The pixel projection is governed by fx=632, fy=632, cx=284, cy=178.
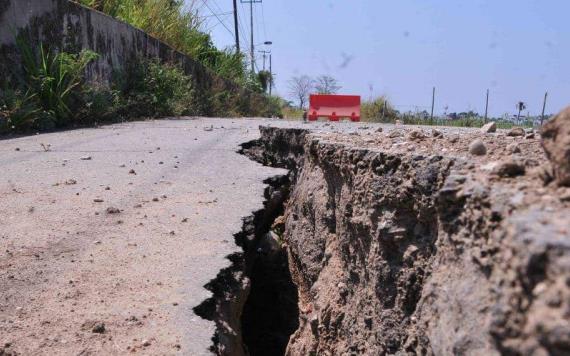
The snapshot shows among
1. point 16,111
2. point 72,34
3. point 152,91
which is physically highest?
point 72,34

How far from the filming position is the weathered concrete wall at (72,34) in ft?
23.1

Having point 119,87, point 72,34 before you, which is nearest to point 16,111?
point 72,34

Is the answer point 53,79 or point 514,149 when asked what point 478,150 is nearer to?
point 514,149

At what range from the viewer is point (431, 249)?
7.16 feet

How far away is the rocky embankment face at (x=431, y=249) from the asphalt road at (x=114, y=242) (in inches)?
23.2

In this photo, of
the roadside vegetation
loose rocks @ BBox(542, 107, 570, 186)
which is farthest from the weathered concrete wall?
loose rocks @ BBox(542, 107, 570, 186)

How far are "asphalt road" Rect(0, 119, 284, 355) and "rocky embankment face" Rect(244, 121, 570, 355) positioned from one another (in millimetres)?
588

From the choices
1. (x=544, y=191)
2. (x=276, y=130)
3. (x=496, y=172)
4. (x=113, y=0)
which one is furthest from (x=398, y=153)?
(x=113, y=0)

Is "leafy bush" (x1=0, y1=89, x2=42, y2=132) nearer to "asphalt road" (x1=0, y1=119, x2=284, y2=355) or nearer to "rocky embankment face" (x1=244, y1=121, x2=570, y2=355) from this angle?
"asphalt road" (x1=0, y1=119, x2=284, y2=355)

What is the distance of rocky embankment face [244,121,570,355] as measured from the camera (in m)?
1.23

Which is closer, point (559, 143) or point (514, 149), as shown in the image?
point (559, 143)

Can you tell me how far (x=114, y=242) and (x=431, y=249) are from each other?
166 centimetres

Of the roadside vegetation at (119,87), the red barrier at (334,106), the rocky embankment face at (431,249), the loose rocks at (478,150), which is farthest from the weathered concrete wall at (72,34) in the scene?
the loose rocks at (478,150)

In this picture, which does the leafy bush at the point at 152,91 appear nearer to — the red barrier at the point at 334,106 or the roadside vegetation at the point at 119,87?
the roadside vegetation at the point at 119,87
